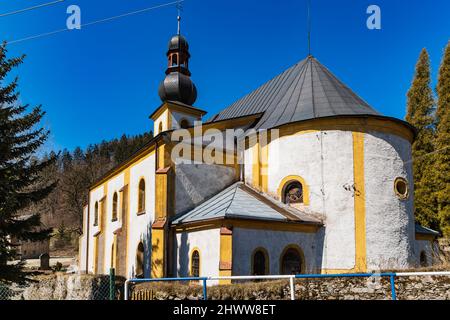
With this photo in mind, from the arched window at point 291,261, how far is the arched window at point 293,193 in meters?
2.27

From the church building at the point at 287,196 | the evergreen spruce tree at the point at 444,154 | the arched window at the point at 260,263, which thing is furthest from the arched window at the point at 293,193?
the evergreen spruce tree at the point at 444,154

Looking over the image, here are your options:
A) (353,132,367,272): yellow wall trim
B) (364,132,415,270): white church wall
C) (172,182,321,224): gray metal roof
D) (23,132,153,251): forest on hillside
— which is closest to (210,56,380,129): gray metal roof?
(353,132,367,272): yellow wall trim

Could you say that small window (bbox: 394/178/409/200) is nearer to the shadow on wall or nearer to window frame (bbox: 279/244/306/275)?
the shadow on wall

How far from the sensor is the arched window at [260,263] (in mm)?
14648

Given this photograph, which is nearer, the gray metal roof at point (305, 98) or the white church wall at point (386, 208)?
the white church wall at point (386, 208)

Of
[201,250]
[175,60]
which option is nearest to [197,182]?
[201,250]

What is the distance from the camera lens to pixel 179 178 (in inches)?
677

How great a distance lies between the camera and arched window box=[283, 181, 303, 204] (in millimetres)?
17062

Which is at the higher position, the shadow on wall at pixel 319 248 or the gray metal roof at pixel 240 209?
the gray metal roof at pixel 240 209

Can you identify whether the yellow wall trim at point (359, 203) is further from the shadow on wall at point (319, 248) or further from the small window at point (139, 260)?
the small window at point (139, 260)

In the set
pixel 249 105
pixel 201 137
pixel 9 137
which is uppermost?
pixel 249 105
